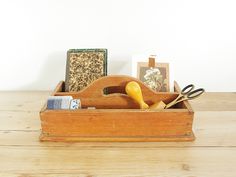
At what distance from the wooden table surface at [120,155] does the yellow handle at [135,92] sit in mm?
106

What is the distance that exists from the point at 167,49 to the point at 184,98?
0.29 meters

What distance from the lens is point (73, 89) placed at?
0.81 meters

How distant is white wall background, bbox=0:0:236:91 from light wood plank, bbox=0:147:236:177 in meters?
0.36

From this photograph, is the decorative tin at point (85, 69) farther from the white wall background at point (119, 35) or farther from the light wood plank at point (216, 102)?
the light wood plank at point (216, 102)

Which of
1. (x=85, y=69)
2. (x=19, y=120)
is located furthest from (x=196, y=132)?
(x=19, y=120)

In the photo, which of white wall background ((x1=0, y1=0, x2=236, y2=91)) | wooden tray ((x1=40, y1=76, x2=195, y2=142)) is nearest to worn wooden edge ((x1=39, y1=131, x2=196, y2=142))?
wooden tray ((x1=40, y1=76, x2=195, y2=142))

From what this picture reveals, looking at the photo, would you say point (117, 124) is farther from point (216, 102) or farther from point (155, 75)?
point (216, 102)

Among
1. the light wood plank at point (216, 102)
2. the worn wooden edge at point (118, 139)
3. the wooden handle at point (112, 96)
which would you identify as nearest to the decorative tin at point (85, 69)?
the wooden handle at point (112, 96)

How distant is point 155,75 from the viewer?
0.81 m

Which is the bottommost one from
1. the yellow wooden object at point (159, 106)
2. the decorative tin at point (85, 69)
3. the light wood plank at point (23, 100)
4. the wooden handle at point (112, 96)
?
the light wood plank at point (23, 100)

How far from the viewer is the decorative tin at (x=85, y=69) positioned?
805mm

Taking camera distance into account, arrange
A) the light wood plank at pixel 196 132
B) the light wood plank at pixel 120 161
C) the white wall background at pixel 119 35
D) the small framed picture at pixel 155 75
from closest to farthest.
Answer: the light wood plank at pixel 120 161 → the light wood plank at pixel 196 132 → the small framed picture at pixel 155 75 → the white wall background at pixel 119 35

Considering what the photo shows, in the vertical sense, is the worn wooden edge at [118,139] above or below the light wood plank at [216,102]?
below

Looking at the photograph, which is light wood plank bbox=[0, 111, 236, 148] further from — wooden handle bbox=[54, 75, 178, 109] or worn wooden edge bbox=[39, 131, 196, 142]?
wooden handle bbox=[54, 75, 178, 109]
